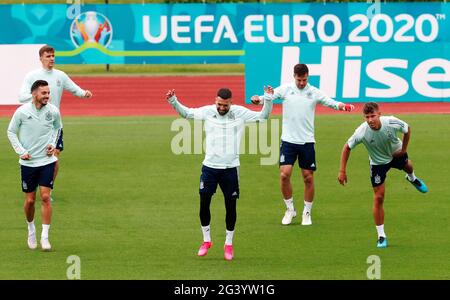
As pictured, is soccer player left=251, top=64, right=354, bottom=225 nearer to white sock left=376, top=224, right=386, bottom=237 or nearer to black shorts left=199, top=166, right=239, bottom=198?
white sock left=376, top=224, right=386, bottom=237

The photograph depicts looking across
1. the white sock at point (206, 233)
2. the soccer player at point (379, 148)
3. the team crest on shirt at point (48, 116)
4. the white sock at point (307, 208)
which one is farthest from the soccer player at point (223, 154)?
the white sock at point (307, 208)

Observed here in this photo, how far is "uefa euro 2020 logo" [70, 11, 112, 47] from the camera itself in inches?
1747

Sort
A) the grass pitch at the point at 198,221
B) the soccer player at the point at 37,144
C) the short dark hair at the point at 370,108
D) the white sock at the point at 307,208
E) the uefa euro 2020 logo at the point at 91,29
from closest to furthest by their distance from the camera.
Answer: the grass pitch at the point at 198,221 < the short dark hair at the point at 370,108 < the soccer player at the point at 37,144 < the white sock at the point at 307,208 < the uefa euro 2020 logo at the point at 91,29

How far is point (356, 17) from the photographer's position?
43.7m

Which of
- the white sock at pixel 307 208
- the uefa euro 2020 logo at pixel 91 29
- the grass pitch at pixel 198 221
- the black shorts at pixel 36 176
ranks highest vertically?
the uefa euro 2020 logo at pixel 91 29

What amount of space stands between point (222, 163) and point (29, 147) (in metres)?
2.78

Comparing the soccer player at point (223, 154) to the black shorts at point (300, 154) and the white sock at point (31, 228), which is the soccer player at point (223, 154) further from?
the black shorts at point (300, 154)

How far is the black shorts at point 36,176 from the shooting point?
1541 centimetres

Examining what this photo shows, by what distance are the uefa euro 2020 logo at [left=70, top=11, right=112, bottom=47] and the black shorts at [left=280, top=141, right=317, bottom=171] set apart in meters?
27.9

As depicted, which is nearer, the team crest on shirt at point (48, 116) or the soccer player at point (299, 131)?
the team crest on shirt at point (48, 116)

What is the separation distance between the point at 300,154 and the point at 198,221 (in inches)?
77.7

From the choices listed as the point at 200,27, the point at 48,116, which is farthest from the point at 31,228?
the point at 200,27

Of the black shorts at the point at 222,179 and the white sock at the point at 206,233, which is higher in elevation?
the black shorts at the point at 222,179

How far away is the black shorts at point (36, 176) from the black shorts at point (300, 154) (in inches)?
157
